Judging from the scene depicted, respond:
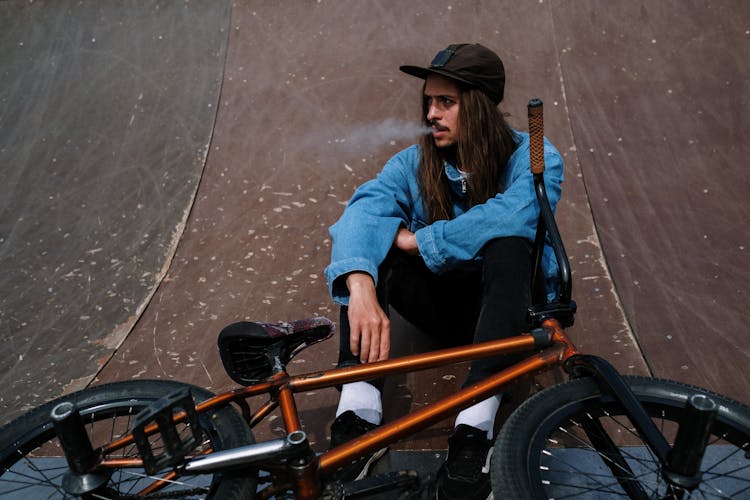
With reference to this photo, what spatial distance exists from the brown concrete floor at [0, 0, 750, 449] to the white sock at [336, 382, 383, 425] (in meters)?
0.41

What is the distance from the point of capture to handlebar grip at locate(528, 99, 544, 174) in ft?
6.08

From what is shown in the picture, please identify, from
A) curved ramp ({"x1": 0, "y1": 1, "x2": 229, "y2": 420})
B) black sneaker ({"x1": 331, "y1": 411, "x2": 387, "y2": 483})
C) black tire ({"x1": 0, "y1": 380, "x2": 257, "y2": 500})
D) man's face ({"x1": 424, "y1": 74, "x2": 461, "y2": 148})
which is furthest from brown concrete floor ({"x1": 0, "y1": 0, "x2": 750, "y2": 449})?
man's face ({"x1": 424, "y1": 74, "x2": 461, "y2": 148})

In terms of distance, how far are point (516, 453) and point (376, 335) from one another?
61 cm

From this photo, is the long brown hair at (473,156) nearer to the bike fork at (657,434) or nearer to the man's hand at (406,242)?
the man's hand at (406,242)

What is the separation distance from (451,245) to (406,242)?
0.17 metres

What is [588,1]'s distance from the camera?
4.51 metres

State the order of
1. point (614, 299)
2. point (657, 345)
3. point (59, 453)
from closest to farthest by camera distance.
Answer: point (59, 453), point (657, 345), point (614, 299)

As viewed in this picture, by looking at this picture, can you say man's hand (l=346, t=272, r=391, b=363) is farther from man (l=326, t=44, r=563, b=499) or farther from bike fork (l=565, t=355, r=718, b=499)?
bike fork (l=565, t=355, r=718, b=499)

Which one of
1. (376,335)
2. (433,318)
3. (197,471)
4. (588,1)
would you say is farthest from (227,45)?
(197,471)

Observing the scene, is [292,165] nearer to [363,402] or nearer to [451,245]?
[451,245]

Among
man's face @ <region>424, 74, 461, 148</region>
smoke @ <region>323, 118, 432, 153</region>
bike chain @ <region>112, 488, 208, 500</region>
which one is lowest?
bike chain @ <region>112, 488, 208, 500</region>

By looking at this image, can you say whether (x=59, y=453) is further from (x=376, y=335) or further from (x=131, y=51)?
(x=131, y=51)

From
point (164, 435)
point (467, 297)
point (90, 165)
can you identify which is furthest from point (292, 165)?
point (164, 435)

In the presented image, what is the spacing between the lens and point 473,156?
2.34 m
